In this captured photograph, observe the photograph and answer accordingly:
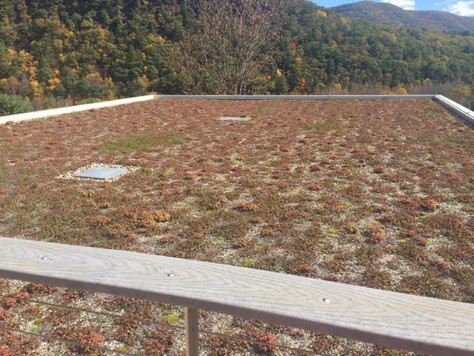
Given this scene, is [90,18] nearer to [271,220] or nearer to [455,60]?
[455,60]

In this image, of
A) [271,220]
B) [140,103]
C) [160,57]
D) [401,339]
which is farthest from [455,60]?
[401,339]

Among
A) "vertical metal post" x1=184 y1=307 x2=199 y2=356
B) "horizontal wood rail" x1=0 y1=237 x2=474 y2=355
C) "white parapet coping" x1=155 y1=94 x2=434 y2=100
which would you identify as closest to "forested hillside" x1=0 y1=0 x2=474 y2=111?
"white parapet coping" x1=155 y1=94 x2=434 y2=100

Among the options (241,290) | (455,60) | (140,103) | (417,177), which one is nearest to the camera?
(241,290)

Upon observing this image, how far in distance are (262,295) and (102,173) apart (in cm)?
568

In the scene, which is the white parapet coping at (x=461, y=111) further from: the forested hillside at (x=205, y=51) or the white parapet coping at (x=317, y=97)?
the forested hillside at (x=205, y=51)

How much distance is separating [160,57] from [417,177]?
1232 inches

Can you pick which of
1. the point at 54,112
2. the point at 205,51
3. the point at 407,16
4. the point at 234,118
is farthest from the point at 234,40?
the point at 407,16

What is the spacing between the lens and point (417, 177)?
587 cm

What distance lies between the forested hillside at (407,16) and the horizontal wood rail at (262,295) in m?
74.1

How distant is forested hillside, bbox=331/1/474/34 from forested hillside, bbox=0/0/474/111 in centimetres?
2607

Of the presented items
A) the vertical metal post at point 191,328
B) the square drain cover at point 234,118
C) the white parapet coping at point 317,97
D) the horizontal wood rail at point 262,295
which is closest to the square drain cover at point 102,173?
the horizontal wood rail at point 262,295

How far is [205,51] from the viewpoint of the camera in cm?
2512

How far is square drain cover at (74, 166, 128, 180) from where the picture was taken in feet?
19.8

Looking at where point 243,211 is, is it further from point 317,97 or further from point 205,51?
point 205,51
